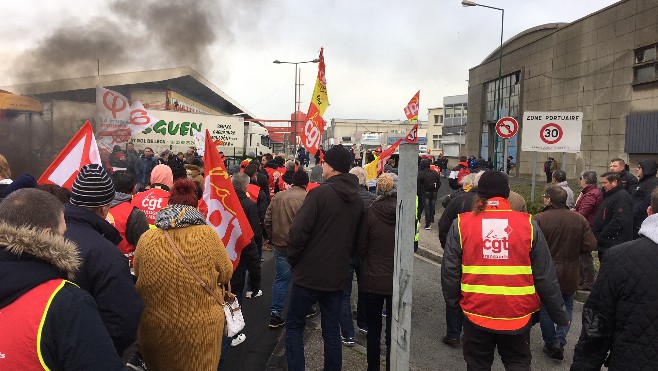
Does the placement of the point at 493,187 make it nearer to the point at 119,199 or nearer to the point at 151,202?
the point at 119,199

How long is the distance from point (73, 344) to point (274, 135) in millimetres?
56020

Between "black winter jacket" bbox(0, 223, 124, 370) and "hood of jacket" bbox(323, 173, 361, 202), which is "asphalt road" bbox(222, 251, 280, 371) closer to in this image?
"hood of jacket" bbox(323, 173, 361, 202)

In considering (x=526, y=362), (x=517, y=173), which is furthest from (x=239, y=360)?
(x=517, y=173)

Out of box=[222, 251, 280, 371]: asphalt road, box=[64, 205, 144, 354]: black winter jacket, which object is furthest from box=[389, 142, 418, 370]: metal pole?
box=[222, 251, 280, 371]: asphalt road

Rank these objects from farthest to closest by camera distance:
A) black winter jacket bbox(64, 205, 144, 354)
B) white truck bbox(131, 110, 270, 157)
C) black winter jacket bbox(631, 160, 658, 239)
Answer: white truck bbox(131, 110, 270, 157) < black winter jacket bbox(631, 160, 658, 239) < black winter jacket bbox(64, 205, 144, 354)

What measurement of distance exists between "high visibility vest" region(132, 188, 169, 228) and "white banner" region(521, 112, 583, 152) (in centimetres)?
879

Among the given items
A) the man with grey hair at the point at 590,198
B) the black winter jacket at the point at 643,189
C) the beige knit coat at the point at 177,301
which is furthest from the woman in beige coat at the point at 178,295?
the black winter jacket at the point at 643,189

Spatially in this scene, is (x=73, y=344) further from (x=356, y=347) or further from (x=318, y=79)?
(x=318, y=79)

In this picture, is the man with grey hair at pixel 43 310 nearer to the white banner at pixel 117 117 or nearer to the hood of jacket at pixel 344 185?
the hood of jacket at pixel 344 185

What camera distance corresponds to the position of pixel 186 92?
117 ft

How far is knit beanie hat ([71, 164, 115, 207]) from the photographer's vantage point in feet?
8.27

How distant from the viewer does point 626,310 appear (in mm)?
2328

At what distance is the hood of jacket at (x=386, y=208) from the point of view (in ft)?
13.5

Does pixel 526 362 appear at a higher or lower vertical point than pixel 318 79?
lower
